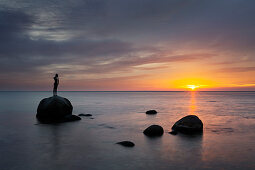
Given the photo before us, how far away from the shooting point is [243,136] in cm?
1797

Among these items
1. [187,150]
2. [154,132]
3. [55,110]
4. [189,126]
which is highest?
[55,110]

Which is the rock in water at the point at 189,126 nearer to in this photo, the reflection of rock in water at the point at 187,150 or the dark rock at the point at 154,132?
the reflection of rock in water at the point at 187,150

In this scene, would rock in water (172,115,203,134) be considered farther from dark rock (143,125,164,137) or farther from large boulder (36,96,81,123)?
large boulder (36,96,81,123)

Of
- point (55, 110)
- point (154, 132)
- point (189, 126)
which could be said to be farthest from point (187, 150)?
point (55, 110)

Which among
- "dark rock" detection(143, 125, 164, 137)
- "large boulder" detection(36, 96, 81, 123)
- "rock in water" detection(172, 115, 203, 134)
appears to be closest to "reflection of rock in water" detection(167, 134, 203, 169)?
"rock in water" detection(172, 115, 203, 134)

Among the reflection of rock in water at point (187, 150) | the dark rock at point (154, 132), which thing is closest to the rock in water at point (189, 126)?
the reflection of rock in water at point (187, 150)

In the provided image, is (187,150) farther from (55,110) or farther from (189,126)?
(55,110)

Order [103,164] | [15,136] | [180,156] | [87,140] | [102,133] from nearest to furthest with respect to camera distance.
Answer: [103,164], [180,156], [87,140], [15,136], [102,133]

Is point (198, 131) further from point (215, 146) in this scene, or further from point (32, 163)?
point (32, 163)

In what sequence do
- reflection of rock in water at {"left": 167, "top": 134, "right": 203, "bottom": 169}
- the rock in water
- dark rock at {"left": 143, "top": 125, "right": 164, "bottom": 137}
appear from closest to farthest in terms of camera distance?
reflection of rock in water at {"left": 167, "top": 134, "right": 203, "bottom": 169} < dark rock at {"left": 143, "top": 125, "right": 164, "bottom": 137} < the rock in water

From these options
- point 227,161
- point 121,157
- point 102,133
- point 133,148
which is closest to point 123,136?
point 102,133

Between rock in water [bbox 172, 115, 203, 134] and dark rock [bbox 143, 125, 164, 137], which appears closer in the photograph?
dark rock [bbox 143, 125, 164, 137]

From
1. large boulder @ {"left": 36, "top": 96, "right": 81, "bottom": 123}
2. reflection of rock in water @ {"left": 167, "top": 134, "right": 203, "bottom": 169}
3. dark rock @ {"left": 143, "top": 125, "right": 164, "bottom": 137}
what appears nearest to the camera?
reflection of rock in water @ {"left": 167, "top": 134, "right": 203, "bottom": 169}

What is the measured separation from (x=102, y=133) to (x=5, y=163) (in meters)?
8.92
